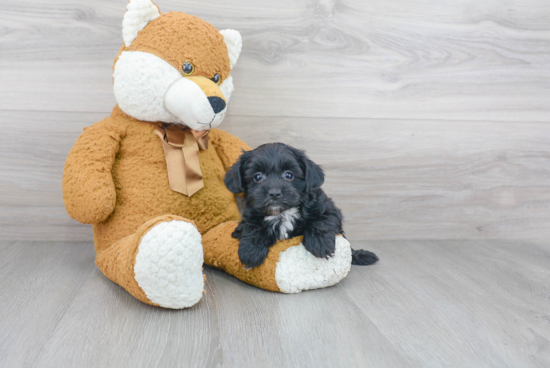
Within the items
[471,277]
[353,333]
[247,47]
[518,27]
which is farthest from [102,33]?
[518,27]

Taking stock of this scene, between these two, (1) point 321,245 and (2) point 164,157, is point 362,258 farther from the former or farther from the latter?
(2) point 164,157

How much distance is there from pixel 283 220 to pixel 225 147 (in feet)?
1.40

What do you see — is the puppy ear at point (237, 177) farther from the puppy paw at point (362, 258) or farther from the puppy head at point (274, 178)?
the puppy paw at point (362, 258)

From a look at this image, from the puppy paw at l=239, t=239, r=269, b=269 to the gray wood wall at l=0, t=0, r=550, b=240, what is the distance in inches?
24.7

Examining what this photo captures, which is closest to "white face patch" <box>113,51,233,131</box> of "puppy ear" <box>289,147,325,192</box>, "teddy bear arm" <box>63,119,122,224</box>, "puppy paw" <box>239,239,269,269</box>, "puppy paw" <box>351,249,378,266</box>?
"teddy bear arm" <box>63,119,122,224</box>

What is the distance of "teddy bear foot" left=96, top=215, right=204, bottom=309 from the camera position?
38.8 inches

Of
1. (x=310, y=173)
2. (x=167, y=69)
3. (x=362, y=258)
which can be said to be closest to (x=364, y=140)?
(x=362, y=258)

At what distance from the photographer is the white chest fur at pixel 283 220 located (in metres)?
1.26

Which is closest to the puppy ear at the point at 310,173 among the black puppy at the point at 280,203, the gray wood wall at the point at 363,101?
the black puppy at the point at 280,203

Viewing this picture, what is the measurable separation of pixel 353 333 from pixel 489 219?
1.27m

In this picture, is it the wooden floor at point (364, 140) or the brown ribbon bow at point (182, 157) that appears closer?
the wooden floor at point (364, 140)

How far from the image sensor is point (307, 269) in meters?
1.22

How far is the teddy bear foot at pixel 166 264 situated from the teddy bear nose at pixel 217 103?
0.39m

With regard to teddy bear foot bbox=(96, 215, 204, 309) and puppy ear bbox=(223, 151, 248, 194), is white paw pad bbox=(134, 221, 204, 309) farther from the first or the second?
puppy ear bbox=(223, 151, 248, 194)
